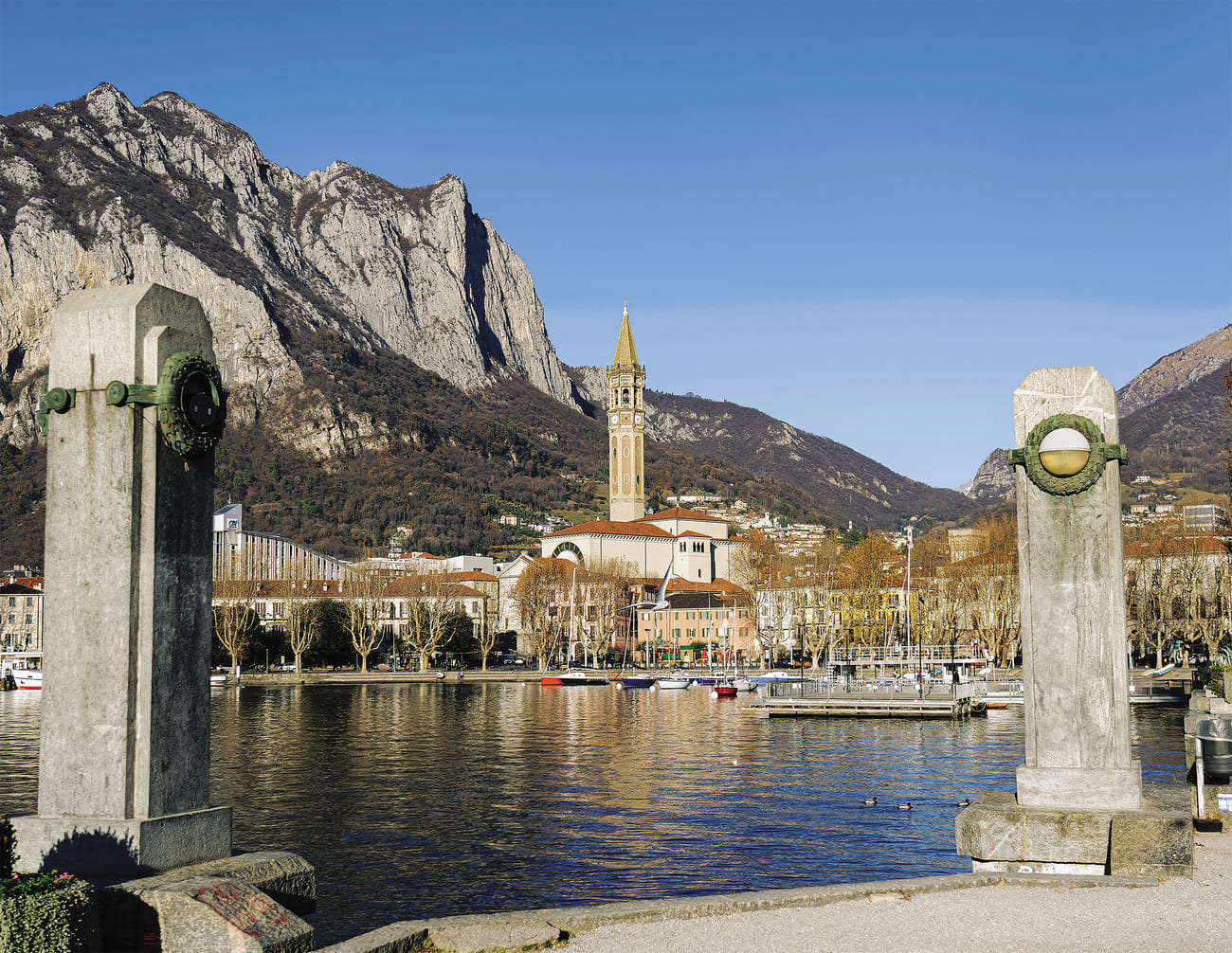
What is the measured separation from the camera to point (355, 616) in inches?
4405

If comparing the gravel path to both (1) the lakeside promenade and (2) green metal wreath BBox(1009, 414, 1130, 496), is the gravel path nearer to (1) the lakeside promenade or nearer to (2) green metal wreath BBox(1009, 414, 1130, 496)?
(1) the lakeside promenade

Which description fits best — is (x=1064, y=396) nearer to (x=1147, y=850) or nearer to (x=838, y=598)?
(x=1147, y=850)

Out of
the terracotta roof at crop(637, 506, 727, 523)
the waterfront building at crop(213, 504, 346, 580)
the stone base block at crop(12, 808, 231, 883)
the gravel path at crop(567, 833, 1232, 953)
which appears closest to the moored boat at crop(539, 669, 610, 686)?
the waterfront building at crop(213, 504, 346, 580)

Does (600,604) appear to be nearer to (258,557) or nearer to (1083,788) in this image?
(258,557)

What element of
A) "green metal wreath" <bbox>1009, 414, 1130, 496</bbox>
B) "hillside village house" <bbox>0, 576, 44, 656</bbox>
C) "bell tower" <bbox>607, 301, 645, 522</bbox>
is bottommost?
"hillside village house" <bbox>0, 576, 44, 656</bbox>

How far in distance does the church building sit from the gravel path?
13012 centimetres

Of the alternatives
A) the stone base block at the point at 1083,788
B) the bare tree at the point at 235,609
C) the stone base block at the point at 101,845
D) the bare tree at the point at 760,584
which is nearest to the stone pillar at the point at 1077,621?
the stone base block at the point at 1083,788

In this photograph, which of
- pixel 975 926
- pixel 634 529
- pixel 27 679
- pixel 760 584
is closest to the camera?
pixel 975 926

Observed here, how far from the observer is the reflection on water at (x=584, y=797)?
2181 cm

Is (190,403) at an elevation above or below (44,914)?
above

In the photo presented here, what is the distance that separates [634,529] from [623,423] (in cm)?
2140

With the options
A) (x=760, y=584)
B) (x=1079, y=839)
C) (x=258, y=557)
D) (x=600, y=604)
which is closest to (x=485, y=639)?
(x=600, y=604)

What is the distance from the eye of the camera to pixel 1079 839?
33.7 ft

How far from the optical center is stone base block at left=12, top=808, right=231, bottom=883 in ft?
28.4
